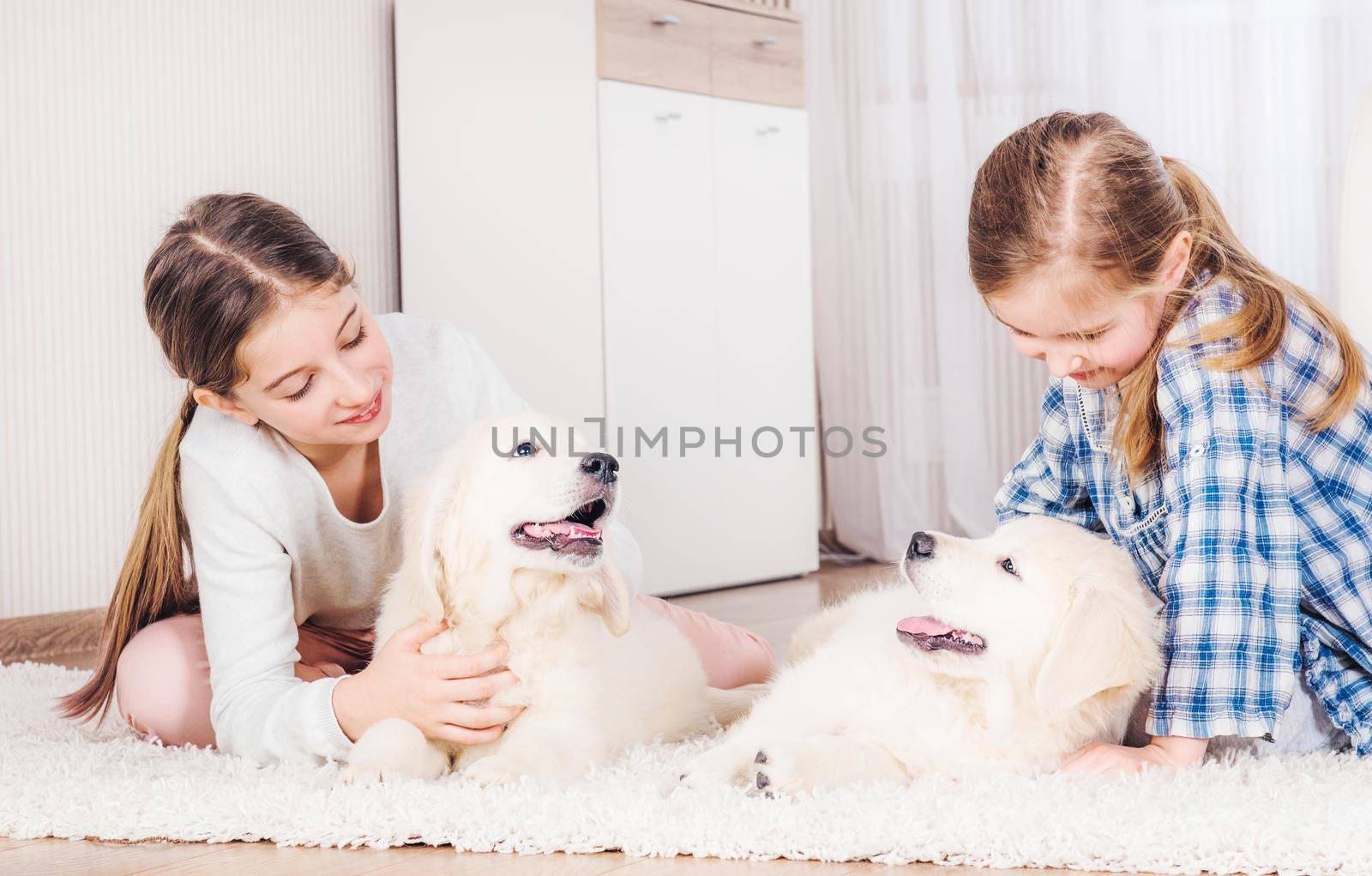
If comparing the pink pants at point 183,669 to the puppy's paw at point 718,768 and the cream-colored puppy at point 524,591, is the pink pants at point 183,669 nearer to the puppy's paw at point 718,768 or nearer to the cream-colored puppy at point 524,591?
the cream-colored puppy at point 524,591

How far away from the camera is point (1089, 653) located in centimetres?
134

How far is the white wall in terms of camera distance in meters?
2.77

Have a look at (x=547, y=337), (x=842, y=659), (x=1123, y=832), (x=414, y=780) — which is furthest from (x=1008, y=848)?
(x=547, y=337)

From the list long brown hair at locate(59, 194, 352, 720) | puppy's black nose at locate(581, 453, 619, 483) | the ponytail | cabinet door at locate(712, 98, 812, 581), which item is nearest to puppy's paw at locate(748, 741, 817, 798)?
puppy's black nose at locate(581, 453, 619, 483)

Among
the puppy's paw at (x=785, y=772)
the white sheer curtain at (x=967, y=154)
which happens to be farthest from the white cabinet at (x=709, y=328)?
the puppy's paw at (x=785, y=772)

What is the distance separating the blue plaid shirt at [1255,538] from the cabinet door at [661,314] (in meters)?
2.01

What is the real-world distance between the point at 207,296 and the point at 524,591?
0.59 metres

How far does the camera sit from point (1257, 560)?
146cm

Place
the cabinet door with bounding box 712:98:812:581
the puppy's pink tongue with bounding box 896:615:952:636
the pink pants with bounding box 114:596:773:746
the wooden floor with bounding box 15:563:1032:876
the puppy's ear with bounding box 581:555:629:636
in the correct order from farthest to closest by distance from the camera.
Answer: the cabinet door with bounding box 712:98:812:581 < the pink pants with bounding box 114:596:773:746 < the puppy's ear with bounding box 581:555:629:636 < the puppy's pink tongue with bounding box 896:615:952:636 < the wooden floor with bounding box 15:563:1032:876

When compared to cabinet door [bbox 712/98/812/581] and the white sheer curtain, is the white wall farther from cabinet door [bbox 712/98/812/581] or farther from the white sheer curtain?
the white sheer curtain

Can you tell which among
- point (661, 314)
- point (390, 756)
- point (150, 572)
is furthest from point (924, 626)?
point (661, 314)

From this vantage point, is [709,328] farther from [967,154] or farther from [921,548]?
[921,548]

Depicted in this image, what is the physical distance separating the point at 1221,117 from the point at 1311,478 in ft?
8.26

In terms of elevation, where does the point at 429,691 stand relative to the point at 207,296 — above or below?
below
